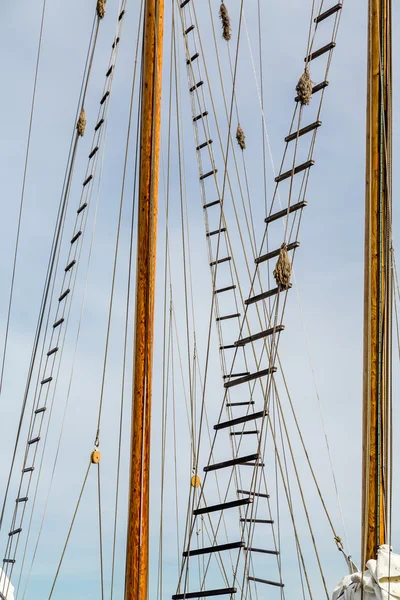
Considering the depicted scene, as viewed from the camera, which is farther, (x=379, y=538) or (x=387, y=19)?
(x=387, y=19)

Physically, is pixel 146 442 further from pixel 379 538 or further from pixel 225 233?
pixel 225 233

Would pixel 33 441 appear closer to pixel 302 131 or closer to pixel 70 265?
pixel 70 265

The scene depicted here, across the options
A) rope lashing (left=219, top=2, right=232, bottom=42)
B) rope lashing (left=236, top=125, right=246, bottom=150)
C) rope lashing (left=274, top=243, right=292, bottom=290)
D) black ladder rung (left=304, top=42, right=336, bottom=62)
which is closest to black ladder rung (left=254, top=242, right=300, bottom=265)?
rope lashing (left=274, top=243, right=292, bottom=290)

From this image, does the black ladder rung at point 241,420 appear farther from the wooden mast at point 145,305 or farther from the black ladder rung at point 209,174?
the black ladder rung at point 209,174

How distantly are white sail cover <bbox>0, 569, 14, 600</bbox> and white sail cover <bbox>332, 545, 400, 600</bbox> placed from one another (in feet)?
22.1

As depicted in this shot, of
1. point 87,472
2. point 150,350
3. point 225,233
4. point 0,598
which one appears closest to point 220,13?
point 225,233

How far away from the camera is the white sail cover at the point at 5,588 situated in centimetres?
1339

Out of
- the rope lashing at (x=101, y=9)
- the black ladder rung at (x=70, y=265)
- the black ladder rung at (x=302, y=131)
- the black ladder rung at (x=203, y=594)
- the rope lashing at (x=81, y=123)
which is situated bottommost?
the black ladder rung at (x=203, y=594)

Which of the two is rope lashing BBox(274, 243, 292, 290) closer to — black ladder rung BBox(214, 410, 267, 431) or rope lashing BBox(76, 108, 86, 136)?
black ladder rung BBox(214, 410, 267, 431)

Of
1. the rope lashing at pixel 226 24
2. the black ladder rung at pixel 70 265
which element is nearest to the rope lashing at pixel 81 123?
the black ladder rung at pixel 70 265

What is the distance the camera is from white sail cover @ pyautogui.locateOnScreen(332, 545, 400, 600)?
781cm

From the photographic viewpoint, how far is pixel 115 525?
12148 mm

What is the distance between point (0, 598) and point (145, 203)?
19.8ft

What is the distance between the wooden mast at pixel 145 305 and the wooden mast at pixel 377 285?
114 inches
